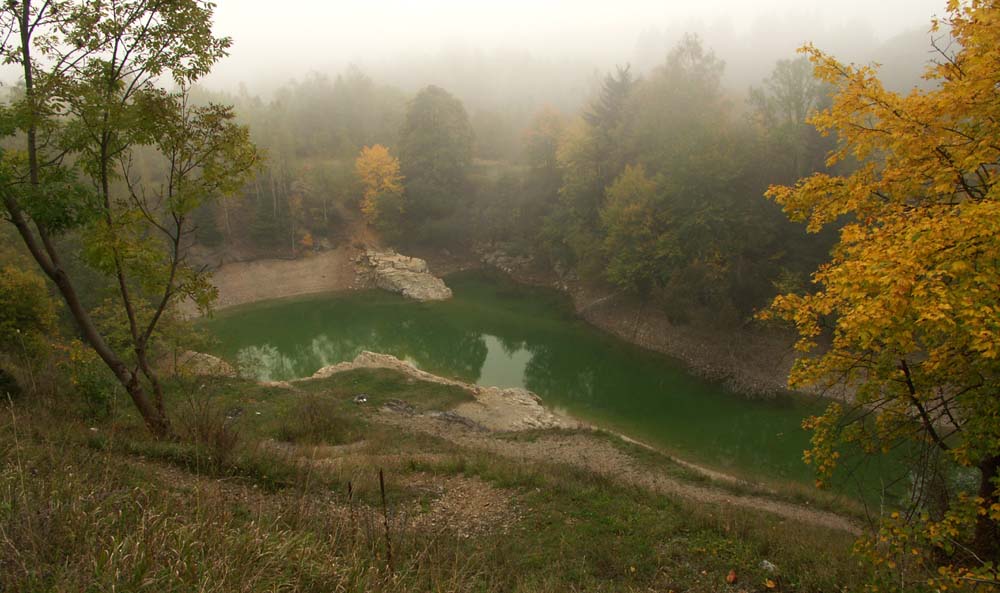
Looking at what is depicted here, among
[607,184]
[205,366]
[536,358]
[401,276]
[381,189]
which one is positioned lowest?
[536,358]

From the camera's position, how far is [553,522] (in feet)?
27.1

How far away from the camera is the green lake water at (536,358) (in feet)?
62.8

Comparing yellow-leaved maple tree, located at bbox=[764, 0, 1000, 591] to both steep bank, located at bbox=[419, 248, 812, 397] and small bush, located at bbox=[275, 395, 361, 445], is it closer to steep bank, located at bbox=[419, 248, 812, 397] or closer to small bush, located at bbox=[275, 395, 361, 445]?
small bush, located at bbox=[275, 395, 361, 445]

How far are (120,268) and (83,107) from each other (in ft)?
7.23

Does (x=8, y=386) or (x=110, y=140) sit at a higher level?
(x=110, y=140)

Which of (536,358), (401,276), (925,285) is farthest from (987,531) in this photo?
(401,276)

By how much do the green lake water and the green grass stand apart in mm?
6534

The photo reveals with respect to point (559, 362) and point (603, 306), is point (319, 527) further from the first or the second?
point (603, 306)

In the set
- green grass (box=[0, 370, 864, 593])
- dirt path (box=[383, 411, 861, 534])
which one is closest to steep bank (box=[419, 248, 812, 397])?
dirt path (box=[383, 411, 861, 534])

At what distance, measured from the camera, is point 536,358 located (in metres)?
28.3

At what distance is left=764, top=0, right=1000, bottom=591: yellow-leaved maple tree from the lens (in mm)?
4930

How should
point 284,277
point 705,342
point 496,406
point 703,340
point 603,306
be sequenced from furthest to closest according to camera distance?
point 284,277 → point 603,306 → point 703,340 → point 705,342 → point 496,406

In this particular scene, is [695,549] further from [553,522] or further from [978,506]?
[978,506]

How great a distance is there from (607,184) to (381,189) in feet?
71.1
